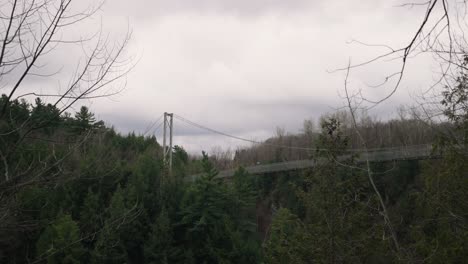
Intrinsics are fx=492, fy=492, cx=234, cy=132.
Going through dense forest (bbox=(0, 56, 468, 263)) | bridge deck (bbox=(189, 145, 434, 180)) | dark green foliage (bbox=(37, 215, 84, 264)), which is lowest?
dark green foliage (bbox=(37, 215, 84, 264))

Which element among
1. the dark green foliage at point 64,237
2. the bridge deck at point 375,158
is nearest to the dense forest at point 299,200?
the dark green foliage at point 64,237

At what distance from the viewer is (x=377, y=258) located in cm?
1243

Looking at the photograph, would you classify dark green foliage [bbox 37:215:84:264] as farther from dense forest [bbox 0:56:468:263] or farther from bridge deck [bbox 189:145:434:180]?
bridge deck [bbox 189:145:434:180]

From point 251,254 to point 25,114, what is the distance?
99.2ft

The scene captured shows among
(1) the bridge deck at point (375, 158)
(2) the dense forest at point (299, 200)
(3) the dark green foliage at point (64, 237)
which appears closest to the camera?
(2) the dense forest at point (299, 200)

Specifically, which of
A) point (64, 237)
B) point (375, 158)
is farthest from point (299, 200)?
point (375, 158)

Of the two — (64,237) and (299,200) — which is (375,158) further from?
(299,200)

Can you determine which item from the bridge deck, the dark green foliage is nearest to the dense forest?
the dark green foliage

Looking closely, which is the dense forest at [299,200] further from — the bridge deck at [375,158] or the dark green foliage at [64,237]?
the bridge deck at [375,158]

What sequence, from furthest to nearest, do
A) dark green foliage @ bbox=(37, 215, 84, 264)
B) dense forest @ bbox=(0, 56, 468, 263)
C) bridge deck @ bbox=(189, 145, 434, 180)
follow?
1. bridge deck @ bbox=(189, 145, 434, 180)
2. dark green foliage @ bbox=(37, 215, 84, 264)
3. dense forest @ bbox=(0, 56, 468, 263)

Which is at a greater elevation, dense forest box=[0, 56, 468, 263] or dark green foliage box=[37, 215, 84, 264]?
dense forest box=[0, 56, 468, 263]

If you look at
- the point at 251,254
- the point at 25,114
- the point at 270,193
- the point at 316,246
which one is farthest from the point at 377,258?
the point at 270,193

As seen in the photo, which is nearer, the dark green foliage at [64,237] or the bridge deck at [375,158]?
the dark green foliage at [64,237]

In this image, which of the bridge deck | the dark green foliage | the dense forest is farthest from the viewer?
the bridge deck
